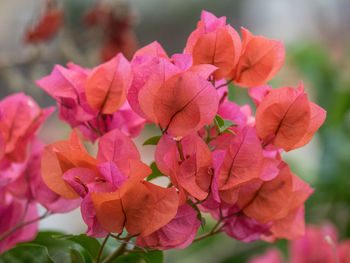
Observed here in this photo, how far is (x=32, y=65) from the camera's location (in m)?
0.75

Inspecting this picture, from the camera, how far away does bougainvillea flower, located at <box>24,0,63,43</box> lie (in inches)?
28.3

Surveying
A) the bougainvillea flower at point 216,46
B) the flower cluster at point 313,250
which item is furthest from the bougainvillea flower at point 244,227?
the flower cluster at point 313,250

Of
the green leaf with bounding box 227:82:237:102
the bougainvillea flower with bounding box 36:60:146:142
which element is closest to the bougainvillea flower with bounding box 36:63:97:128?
the bougainvillea flower with bounding box 36:60:146:142

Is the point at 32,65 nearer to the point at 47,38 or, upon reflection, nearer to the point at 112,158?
the point at 47,38

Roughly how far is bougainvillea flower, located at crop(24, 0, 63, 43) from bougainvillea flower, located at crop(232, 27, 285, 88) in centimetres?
49

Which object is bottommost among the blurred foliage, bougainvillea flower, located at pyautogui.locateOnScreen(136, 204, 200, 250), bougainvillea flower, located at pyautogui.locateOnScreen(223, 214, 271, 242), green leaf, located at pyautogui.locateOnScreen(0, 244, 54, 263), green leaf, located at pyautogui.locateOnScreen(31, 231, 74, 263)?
the blurred foliage

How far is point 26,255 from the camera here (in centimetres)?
34

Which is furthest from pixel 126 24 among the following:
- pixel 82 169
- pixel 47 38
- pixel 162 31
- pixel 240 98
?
pixel 162 31

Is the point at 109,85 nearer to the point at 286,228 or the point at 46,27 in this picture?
the point at 286,228

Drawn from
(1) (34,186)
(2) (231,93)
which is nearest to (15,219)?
(1) (34,186)

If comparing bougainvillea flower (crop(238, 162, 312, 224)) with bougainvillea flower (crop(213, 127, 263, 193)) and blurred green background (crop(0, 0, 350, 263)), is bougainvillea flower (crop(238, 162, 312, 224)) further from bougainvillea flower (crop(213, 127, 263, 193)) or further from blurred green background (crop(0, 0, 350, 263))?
blurred green background (crop(0, 0, 350, 263))

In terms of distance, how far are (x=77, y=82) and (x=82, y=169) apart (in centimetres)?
7

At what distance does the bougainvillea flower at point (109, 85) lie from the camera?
274 millimetres

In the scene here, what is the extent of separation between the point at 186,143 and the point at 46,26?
1.72 ft
